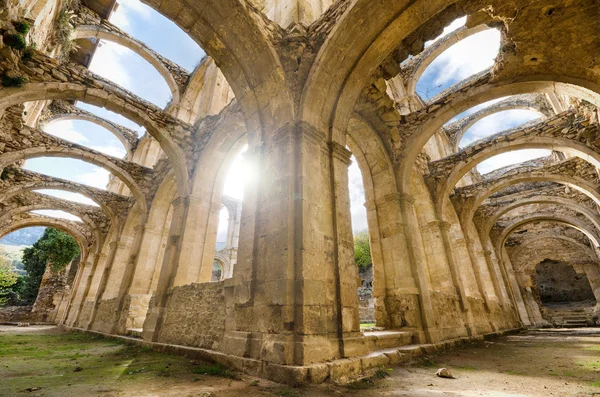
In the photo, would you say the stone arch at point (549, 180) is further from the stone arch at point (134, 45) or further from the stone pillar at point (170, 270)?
the stone arch at point (134, 45)

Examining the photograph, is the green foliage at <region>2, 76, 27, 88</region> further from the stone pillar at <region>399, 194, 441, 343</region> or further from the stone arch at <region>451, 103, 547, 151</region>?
the stone arch at <region>451, 103, 547, 151</region>

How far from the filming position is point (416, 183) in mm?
9195

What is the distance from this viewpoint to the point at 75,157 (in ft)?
30.1

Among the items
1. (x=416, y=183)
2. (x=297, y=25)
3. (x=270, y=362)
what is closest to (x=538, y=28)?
(x=297, y=25)

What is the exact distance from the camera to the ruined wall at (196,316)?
465cm

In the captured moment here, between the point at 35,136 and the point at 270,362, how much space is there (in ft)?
34.1

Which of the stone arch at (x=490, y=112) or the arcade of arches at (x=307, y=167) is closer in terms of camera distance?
the arcade of arches at (x=307, y=167)

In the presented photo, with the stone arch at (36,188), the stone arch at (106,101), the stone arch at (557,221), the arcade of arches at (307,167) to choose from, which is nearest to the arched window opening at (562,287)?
the stone arch at (557,221)

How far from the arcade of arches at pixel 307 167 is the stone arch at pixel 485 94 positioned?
0.04 meters

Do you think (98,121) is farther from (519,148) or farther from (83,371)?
(519,148)

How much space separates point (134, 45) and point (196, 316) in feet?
42.2

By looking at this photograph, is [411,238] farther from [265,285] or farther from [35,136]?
[35,136]

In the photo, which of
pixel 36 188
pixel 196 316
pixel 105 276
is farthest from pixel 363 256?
pixel 36 188

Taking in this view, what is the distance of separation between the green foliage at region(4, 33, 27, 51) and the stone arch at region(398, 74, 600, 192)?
26.3 ft
